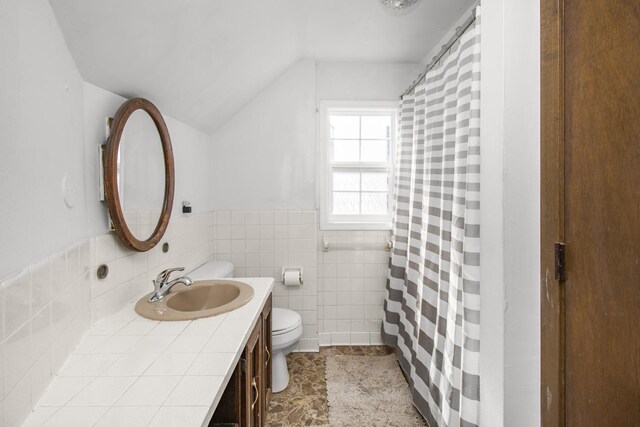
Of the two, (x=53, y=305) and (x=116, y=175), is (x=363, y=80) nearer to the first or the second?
(x=116, y=175)

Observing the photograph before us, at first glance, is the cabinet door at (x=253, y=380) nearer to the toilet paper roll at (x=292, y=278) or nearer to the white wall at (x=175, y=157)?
the white wall at (x=175, y=157)

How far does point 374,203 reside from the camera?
8.71ft

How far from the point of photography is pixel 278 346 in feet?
6.24

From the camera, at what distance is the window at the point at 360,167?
2.62 m

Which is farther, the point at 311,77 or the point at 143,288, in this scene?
the point at 311,77

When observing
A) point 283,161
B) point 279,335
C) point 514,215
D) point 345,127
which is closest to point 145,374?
point 279,335

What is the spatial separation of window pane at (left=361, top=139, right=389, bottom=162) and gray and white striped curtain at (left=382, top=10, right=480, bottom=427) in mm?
388

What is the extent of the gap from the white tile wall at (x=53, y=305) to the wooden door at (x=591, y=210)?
140 cm

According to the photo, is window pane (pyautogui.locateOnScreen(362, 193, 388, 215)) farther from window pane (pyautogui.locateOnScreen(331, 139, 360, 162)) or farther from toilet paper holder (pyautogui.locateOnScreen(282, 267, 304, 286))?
toilet paper holder (pyautogui.locateOnScreen(282, 267, 304, 286))

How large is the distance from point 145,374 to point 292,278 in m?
1.56

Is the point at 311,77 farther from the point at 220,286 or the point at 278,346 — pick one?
the point at 278,346

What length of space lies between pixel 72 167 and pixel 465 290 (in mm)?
1586

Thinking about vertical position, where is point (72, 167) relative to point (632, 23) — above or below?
below

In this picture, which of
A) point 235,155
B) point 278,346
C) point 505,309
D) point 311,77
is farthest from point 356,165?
point 505,309
